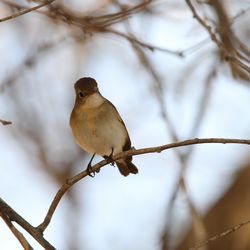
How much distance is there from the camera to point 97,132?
430 centimetres

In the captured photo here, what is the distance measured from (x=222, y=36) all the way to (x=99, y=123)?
981 mm

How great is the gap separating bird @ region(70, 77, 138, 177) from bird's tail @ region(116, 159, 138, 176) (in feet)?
1.10

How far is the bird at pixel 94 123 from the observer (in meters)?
4.31

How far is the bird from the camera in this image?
4.31 m

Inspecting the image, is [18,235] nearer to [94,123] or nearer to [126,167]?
[94,123]

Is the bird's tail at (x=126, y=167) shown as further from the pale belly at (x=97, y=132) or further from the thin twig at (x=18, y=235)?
the thin twig at (x=18, y=235)

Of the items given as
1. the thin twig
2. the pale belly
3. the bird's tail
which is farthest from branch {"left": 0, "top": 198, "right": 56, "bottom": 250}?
the bird's tail

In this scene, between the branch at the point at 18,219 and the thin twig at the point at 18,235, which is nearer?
the thin twig at the point at 18,235

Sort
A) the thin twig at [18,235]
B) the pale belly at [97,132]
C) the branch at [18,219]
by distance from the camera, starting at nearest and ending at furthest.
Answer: the thin twig at [18,235]
the branch at [18,219]
the pale belly at [97,132]

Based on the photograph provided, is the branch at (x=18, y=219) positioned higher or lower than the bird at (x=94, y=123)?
lower

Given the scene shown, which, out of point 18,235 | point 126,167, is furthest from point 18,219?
point 126,167

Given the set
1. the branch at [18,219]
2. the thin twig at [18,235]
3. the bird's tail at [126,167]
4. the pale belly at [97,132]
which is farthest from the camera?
the bird's tail at [126,167]

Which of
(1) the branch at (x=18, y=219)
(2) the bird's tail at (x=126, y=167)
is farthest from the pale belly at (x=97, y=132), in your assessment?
(1) the branch at (x=18, y=219)

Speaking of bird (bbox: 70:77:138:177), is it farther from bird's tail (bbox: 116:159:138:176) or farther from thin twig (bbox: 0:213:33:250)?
thin twig (bbox: 0:213:33:250)
